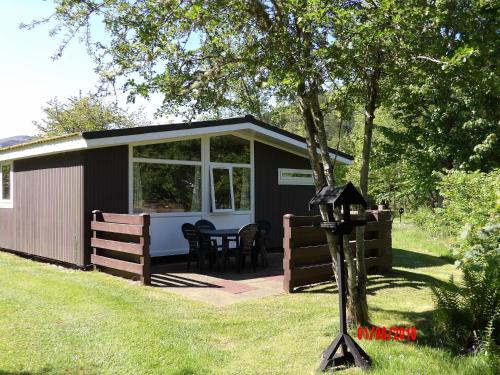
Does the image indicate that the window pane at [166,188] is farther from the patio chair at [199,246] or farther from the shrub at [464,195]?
the shrub at [464,195]

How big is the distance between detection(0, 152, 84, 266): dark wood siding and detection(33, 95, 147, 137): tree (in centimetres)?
1937

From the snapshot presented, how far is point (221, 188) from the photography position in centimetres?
1088

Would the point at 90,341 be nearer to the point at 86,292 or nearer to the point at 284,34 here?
the point at 86,292

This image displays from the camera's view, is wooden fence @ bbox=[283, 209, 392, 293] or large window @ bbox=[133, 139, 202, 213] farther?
large window @ bbox=[133, 139, 202, 213]

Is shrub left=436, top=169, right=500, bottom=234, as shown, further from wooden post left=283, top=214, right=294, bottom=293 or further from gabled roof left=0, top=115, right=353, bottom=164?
gabled roof left=0, top=115, right=353, bottom=164

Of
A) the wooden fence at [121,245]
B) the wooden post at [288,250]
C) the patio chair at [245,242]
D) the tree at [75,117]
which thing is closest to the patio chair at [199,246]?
the patio chair at [245,242]

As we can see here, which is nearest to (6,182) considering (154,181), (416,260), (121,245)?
(154,181)

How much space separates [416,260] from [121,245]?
6.28 meters

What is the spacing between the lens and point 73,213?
8.95 m

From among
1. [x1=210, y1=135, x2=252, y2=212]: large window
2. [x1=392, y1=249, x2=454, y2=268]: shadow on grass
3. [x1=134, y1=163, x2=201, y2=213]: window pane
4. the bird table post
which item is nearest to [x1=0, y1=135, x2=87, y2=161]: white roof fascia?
[x1=134, y1=163, x2=201, y2=213]: window pane

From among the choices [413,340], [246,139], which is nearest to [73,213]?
[246,139]

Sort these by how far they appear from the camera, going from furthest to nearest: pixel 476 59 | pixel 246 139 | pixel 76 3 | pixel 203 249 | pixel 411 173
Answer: pixel 411 173 < pixel 246 139 < pixel 203 249 < pixel 76 3 < pixel 476 59

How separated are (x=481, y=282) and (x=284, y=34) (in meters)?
3.06

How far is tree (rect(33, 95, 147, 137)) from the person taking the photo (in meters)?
30.5
